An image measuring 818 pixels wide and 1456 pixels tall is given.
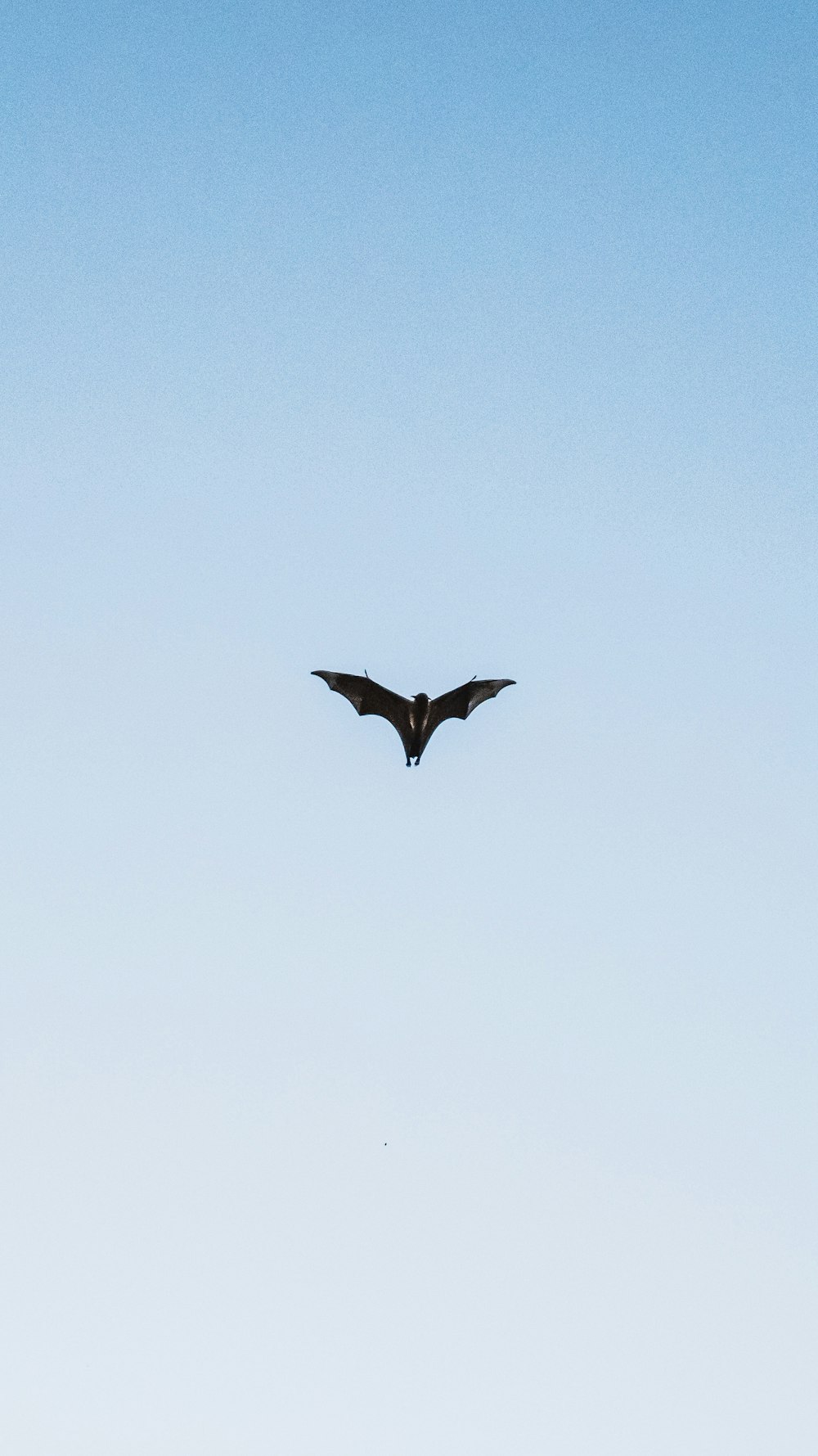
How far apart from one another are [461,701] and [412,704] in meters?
1.96

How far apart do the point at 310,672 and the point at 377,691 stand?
5.40ft

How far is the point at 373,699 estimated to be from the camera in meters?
38.2

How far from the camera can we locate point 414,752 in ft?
122

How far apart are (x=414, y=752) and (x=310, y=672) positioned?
314cm

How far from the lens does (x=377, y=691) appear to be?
37.9m

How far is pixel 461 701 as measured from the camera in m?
38.5

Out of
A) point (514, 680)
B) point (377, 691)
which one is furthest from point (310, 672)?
point (514, 680)

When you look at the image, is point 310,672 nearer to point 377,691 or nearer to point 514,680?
point 377,691

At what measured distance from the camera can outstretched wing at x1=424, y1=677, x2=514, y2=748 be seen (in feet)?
124

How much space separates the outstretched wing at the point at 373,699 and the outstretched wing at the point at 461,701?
57 centimetres

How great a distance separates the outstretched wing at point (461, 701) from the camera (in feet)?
124

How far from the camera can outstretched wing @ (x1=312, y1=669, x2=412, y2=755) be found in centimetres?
3750

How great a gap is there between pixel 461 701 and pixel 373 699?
6.71 feet

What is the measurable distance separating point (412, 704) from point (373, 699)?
159 centimetres
